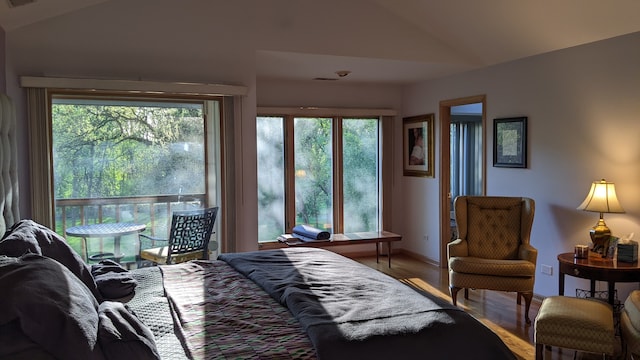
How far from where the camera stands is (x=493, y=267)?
4.28 metres

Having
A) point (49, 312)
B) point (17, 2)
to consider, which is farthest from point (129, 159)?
point (49, 312)

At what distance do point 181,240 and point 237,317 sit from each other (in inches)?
96.2

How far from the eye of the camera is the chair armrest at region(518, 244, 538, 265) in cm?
433

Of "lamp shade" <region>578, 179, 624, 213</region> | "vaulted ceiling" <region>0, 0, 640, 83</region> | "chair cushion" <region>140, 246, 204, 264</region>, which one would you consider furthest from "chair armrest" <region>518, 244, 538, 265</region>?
"chair cushion" <region>140, 246, 204, 264</region>

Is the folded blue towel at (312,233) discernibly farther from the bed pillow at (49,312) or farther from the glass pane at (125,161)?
the bed pillow at (49,312)

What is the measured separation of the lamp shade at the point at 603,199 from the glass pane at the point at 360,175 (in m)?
3.23

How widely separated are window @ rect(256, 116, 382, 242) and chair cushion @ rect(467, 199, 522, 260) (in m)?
2.27

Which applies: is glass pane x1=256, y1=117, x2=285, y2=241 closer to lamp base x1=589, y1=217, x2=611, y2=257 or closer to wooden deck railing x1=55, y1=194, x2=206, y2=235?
wooden deck railing x1=55, y1=194, x2=206, y2=235

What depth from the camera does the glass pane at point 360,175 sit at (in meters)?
6.83

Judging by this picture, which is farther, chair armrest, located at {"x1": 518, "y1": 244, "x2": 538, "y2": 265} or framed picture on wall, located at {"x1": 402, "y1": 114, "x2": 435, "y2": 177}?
framed picture on wall, located at {"x1": 402, "y1": 114, "x2": 435, "y2": 177}

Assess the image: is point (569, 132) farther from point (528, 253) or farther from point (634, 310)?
point (634, 310)

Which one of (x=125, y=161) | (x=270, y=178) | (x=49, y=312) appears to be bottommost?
(x=49, y=312)

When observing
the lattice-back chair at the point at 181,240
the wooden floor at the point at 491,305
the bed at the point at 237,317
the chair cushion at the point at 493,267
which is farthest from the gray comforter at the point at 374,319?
the lattice-back chair at the point at 181,240

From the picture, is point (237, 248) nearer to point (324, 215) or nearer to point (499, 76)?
point (324, 215)
